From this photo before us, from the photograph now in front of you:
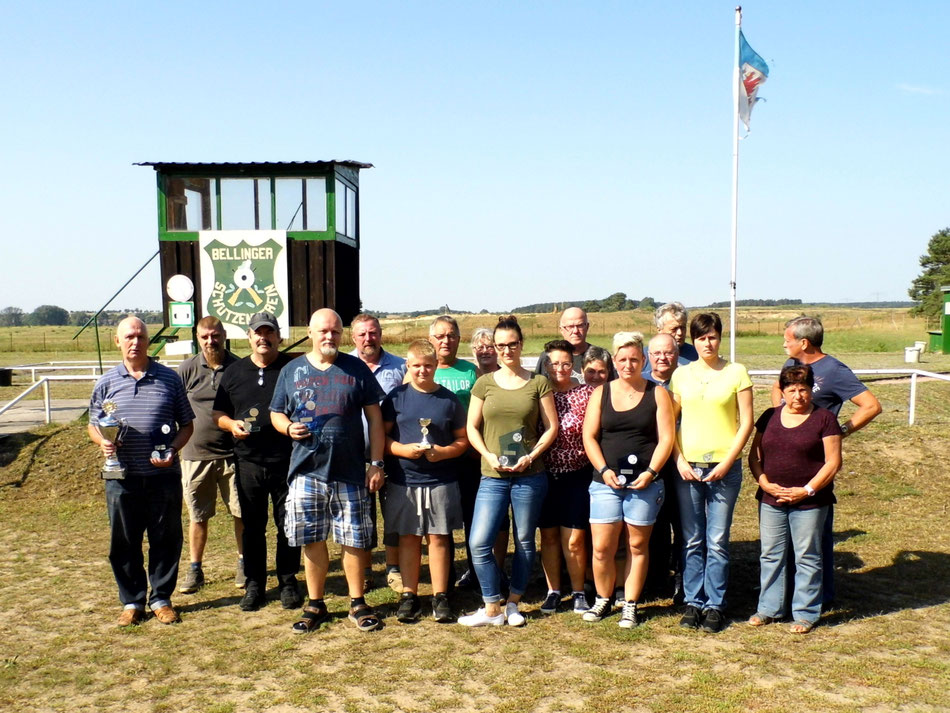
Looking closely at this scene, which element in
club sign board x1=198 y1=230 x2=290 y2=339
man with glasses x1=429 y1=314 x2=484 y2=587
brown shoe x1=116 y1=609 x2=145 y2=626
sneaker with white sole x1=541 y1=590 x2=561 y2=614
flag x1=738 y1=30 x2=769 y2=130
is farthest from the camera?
flag x1=738 y1=30 x2=769 y2=130

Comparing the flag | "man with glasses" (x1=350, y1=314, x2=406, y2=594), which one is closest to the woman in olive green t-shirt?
"man with glasses" (x1=350, y1=314, x2=406, y2=594)

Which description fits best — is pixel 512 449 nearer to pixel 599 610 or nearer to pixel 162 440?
pixel 599 610

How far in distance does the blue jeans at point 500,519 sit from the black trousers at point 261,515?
123 cm

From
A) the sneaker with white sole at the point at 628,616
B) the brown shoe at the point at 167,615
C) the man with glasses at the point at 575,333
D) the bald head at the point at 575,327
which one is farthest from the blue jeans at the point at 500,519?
the brown shoe at the point at 167,615

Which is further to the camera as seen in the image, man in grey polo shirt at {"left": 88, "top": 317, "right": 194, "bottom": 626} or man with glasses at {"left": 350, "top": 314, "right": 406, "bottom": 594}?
man with glasses at {"left": 350, "top": 314, "right": 406, "bottom": 594}

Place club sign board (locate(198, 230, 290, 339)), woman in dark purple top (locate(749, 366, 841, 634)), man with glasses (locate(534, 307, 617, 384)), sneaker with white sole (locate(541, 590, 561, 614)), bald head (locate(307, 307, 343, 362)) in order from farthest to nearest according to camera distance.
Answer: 1. club sign board (locate(198, 230, 290, 339))
2. man with glasses (locate(534, 307, 617, 384))
3. sneaker with white sole (locate(541, 590, 561, 614))
4. bald head (locate(307, 307, 343, 362))
5. woman in dark purple top (locate(749, 366, 841, 634))

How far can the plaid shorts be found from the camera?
16.2 feet

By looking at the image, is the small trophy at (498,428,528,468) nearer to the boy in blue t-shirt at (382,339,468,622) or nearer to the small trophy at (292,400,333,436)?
the boy in blue t-shirt at (382,339,468,622)

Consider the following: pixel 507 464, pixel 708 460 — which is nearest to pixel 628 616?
pixel 708 460

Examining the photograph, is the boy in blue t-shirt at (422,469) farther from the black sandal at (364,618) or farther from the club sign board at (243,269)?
the club sign board at (243,269)

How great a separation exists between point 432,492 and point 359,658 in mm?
1067

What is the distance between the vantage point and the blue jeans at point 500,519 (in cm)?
504

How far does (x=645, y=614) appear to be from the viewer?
516 centimetres

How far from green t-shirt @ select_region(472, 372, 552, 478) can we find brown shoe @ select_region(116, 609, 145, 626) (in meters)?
2.35
